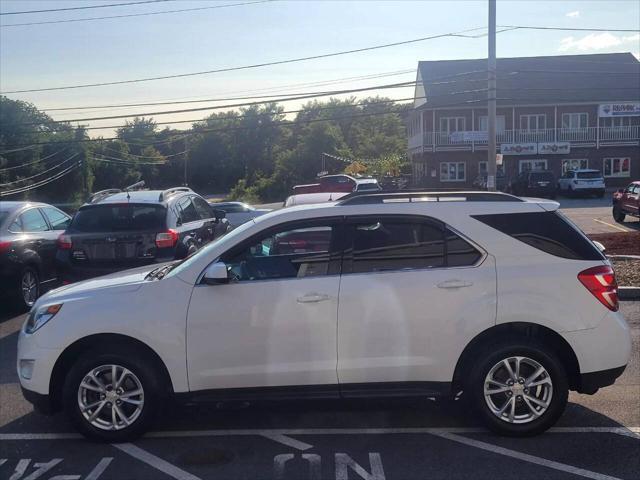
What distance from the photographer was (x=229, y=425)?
5.80 meters

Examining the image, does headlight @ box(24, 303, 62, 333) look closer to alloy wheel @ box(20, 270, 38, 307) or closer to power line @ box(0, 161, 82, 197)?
alloy wheel @ box(20, 270, 38, 307)

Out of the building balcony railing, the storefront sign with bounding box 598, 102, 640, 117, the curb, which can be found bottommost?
the curb

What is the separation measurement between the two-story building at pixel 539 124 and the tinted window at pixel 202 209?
37.3 metres

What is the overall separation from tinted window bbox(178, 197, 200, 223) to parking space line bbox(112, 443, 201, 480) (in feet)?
17.6

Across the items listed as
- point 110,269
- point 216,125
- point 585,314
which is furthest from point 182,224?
point 216,125

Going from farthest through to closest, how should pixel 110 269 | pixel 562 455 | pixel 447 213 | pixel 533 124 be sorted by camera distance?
1. pixel 533 124
2. pixel 110 269
3. pixel 447 213
4. pixel 562 455

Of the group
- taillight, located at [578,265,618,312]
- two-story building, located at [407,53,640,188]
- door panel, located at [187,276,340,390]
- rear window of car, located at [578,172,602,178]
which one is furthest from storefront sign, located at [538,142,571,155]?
door panel, located at [187,276,340,390]

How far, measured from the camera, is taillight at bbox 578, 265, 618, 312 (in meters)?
5.34

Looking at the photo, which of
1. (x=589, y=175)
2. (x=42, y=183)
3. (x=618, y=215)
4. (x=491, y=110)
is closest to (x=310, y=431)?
(x=491, y=110)

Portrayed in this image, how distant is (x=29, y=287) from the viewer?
1083 centimetres

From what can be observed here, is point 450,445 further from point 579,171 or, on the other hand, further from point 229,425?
point 579,171

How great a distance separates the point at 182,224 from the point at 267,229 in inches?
196

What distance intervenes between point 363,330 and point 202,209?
6.84m

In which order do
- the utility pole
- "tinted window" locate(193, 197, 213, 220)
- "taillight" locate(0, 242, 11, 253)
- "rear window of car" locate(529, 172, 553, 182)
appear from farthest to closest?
"rear window of car" locate(529, 172, 553, 182) < the utility pole < "tinted window" locate(193, 197, 213, 220) < "taillight" locate(0, 242, 11, 253)
